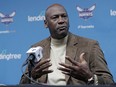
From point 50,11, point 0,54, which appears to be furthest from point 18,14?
point 50,11

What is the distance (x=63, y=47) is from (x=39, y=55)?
64 centimetres

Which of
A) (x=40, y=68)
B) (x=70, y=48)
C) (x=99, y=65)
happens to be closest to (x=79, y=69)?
(x=40, y=68)

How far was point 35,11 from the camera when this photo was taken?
3387mm

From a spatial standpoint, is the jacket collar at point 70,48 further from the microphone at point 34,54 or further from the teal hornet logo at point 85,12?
the teal hornet logo at point 85,12

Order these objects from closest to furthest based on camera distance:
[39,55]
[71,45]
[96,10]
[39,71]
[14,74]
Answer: [39,55], [39,71], [71,45], [96,10], [14,74]

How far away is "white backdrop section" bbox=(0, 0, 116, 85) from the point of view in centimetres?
309

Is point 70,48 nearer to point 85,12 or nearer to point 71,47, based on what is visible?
point 71,47

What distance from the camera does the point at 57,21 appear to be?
2.25 m

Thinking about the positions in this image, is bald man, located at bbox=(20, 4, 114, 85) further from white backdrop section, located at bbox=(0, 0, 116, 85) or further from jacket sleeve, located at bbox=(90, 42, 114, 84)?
white backdrop section, located at bbox=(0, 0, 116, 85)

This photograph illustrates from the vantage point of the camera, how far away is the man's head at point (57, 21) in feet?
7.22

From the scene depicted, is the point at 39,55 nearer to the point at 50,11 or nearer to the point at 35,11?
the point at 50,11

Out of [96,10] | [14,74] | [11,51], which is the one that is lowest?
[14,74]

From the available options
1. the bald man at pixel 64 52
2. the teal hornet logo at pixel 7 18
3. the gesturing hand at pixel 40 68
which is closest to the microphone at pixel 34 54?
the gesturing hand at pixel 40 68

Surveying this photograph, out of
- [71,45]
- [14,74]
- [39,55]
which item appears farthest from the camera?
[14,74]
